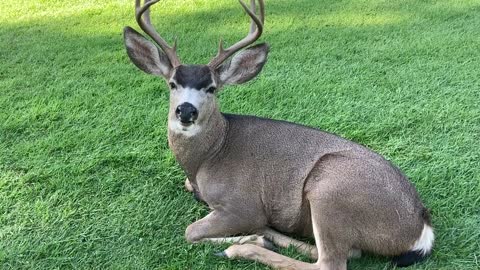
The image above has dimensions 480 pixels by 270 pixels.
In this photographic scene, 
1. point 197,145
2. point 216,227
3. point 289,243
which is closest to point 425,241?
point 289,243

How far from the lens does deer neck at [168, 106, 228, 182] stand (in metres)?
3.25

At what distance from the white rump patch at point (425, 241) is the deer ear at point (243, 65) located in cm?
131

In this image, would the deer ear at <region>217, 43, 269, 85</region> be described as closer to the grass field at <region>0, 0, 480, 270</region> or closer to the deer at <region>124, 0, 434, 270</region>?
the deer at <region>124, 0, 434, 270</region>

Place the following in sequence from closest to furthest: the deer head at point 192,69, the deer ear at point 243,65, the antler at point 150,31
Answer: the deer head at point 192,69
the antler at point 150,31
the deer ear at point 243,65

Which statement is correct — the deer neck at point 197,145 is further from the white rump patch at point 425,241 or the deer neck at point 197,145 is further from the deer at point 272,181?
the white rump patch at point 425,241

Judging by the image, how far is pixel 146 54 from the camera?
11.0ft

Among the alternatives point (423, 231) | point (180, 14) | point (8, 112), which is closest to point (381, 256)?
point (423, 231)

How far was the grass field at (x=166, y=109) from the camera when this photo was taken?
311 centimetres

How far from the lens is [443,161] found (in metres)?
3.81

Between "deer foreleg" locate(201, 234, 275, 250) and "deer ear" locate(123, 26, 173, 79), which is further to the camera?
"deer ear" locate(123, 26, 173, 79)

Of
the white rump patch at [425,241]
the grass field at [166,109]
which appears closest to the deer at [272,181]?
the white rump patch at [425,241]

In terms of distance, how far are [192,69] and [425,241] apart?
1.50 meters

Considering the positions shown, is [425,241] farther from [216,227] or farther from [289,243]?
[216,227]

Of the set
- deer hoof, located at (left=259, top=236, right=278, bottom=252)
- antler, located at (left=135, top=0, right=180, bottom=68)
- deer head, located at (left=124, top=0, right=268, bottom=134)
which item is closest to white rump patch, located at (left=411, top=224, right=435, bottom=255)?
deer hoof, located at (left=259, top=236, right=278, bottom=252)
